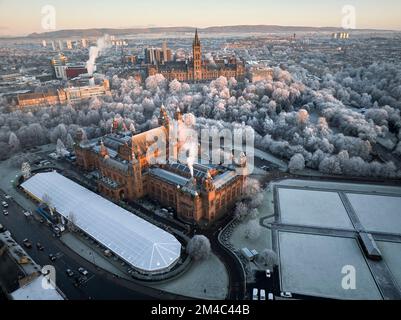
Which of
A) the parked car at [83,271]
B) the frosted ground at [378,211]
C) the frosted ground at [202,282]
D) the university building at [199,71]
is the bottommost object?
the frosted ground at [202,282]

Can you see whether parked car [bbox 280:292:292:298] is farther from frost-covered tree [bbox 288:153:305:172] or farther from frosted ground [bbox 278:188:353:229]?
frost-covered tree [bbox 288:153:305:172]

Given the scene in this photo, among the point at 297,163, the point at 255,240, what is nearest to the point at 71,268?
the point at 255,240

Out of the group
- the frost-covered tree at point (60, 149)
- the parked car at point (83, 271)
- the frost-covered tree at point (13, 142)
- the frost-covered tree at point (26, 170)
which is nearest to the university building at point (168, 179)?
the frost-covered tree at point (26, 170)

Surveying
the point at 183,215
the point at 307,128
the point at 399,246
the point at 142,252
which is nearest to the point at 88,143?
the point at 183,215

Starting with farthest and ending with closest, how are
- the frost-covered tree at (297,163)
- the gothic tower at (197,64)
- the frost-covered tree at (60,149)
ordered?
the gothic tower at (197,64) < the frost-covered tree at (60,149) < the frost-covered tree at (297,163)

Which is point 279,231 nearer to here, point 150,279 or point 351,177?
point 150,279

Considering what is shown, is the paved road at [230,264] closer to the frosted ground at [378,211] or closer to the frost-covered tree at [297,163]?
the frosted ground at [378,211]

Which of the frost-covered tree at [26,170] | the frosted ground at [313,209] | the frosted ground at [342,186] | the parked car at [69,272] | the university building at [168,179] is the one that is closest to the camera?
the parked car at [69,272]
